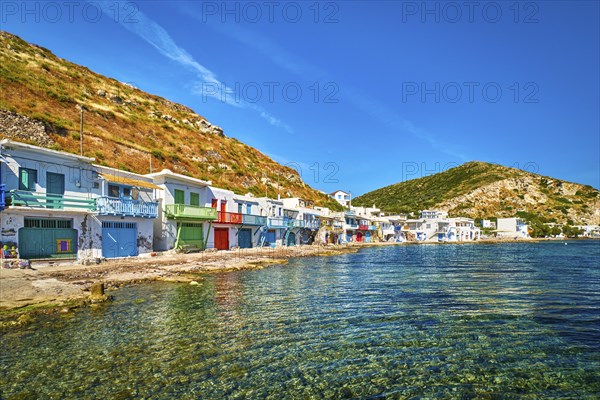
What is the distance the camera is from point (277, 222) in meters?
59.3

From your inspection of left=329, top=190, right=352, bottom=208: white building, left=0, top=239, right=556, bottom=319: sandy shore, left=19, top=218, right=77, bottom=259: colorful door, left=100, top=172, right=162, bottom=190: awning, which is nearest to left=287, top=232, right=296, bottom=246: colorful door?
left=0, top=239, right=556, bottom=319: sandy shore

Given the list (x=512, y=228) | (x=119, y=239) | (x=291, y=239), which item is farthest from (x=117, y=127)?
(x=512, y=228)

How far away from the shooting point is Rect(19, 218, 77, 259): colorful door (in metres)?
24.7

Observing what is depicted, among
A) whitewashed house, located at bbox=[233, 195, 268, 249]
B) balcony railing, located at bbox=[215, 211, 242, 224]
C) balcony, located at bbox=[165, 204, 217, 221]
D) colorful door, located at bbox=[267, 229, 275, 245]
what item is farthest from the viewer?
colorful door, located at bbox=[267, 229, 275, 245]

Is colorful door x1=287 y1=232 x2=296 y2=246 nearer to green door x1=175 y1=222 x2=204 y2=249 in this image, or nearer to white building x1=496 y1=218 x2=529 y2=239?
green door x1=175 y1=222 x2=204 y2=249

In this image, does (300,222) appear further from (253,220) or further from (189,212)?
(189,212)

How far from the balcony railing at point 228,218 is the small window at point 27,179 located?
2149 cm

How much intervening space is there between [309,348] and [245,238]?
43643 millimetres

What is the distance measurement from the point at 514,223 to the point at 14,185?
551 feet

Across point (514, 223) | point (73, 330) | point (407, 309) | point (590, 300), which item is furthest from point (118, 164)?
point (514, 223)

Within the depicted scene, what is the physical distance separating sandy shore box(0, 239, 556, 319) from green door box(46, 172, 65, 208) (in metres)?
4.40

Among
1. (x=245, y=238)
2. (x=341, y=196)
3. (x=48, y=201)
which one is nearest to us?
(x=48, y=201)

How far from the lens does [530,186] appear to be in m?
196

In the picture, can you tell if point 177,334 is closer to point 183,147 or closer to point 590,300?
point 590,300
